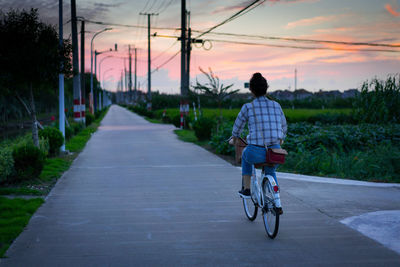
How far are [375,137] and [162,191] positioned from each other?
27.6 feet

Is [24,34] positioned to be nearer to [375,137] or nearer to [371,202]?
[371,202]

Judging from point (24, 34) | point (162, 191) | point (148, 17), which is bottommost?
point (162, 191)

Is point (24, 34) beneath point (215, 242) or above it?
above

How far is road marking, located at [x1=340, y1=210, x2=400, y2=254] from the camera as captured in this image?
5.09 metres

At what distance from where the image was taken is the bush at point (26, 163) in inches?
354

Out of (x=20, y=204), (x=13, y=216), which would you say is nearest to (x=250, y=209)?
(x=13, y=216)

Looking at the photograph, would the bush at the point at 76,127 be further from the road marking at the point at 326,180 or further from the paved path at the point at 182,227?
the road marking at the point at 326,180

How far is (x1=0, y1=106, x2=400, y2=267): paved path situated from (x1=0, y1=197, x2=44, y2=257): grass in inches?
4.4

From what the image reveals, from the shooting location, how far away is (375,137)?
13.8 m

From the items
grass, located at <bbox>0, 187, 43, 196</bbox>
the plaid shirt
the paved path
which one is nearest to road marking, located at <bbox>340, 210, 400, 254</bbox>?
the paved path

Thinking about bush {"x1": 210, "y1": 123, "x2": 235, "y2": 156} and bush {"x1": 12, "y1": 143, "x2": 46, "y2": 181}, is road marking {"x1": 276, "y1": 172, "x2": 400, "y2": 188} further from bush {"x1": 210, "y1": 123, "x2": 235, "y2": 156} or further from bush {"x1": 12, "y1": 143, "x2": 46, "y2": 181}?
bush {"x1": 12, "y1": 143, "x2": 46, "y2": 181}

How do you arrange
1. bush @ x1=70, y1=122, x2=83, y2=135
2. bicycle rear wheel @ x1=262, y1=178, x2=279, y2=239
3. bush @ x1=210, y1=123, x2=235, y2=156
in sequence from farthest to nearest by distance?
bush @ x1=70, y1=122, x2=83, y2=135 → bush @ x1=210, y1=123, x2=235, y2=156 → bicycle rear wheel @ x1=262, y1=178, x2=279, y2=239

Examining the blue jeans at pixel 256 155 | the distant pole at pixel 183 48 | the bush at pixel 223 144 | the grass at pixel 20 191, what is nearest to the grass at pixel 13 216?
the grass at pixel 20 191

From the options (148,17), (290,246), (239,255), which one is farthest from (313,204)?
(148,17)
